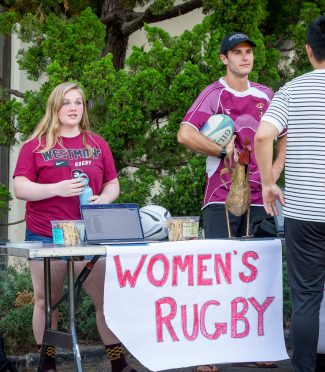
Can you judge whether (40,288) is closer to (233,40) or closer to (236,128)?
(236,128)

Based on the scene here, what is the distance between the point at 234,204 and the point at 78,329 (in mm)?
2037

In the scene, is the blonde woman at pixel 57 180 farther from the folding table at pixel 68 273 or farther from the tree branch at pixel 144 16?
the tree branch at pixel 144 16

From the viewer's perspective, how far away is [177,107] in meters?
7.80

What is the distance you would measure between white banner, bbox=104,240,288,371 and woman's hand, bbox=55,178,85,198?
1.88 ft

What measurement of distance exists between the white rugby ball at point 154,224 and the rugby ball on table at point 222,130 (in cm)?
58

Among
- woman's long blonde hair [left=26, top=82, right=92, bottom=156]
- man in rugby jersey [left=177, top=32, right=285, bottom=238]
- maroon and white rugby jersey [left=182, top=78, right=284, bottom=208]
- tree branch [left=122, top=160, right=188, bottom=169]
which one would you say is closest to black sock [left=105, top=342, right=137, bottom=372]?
man in rugby jersey [left=177, top=32, right=285, bottom=238]

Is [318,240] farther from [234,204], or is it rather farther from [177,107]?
[177,107]

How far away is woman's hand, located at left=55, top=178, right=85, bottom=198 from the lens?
18.7ft

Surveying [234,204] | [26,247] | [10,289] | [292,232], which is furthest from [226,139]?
[10,289]

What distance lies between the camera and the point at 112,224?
5.55 m

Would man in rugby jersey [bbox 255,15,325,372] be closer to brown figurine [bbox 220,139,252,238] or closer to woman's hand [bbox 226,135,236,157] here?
brown figurine [bbox 220,139,252,238]

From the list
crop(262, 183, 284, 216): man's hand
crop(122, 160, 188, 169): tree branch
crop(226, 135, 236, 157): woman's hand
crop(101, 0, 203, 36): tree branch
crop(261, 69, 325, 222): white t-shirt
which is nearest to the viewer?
crop(261, 69, 325, 222): white t-shirt

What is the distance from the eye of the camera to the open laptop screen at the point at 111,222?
546 centimetres

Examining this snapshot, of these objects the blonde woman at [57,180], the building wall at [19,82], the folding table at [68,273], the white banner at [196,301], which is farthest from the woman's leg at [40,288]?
the building wall at [19,82]
